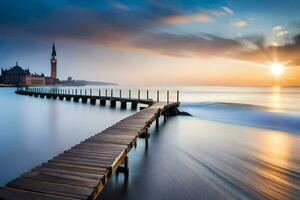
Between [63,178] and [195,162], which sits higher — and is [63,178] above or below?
above

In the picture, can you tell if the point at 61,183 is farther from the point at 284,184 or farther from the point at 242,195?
the point at 284,184

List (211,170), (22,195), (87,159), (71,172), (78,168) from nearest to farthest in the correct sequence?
(22,195) < (71,172) < (78,168) < (87,159) < (211,170)

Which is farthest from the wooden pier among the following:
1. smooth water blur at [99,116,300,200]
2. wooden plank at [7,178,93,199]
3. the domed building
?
the domed building

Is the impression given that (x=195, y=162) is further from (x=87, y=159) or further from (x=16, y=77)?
(x=16, y=77)

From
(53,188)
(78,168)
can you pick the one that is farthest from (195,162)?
(53,188)

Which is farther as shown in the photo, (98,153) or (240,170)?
(240,170)

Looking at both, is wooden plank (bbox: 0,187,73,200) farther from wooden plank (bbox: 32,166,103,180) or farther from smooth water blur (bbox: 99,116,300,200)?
smooth water blur (bbox: 99,116,300,200)

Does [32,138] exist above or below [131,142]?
below

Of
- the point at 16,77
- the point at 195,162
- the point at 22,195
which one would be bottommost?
the point at 195,162

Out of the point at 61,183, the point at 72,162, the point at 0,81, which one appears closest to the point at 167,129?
the point at 72,162

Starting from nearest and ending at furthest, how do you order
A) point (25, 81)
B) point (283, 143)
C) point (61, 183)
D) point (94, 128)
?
point (61, 183), point (283, 143), point (94, 128), point (25, 81)

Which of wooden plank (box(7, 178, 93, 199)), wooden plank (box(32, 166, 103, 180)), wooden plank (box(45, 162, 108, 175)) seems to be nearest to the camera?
wooden plank (box(7, 178, 93, 199))

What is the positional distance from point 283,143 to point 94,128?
40.2ft

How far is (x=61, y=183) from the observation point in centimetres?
429
